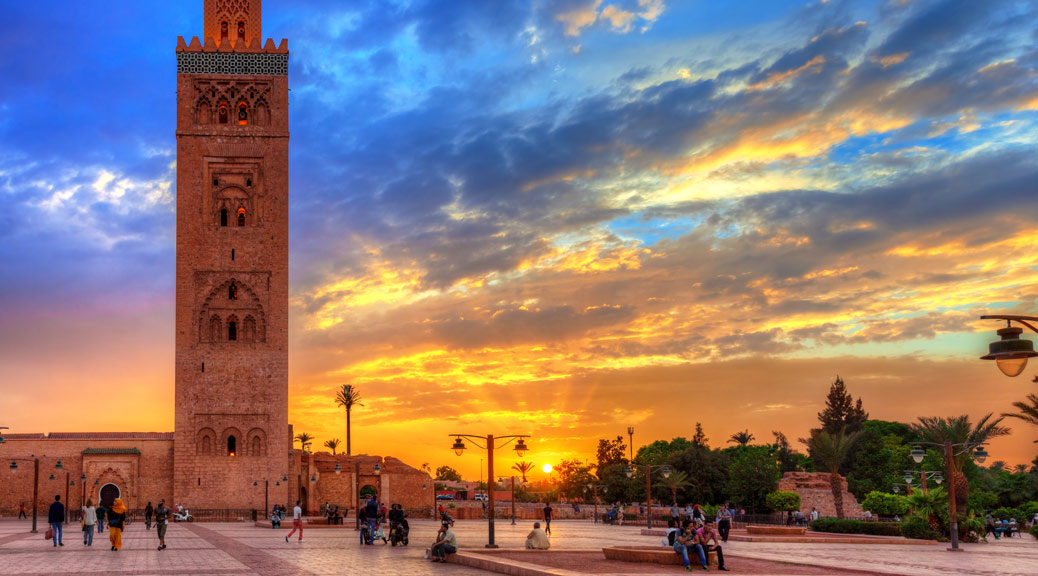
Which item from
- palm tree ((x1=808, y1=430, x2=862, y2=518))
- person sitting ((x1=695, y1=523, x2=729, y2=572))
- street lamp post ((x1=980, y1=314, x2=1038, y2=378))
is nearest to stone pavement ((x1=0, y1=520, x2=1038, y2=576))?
person sitting ((x1=695, y1=523, x2=729, y2=572))

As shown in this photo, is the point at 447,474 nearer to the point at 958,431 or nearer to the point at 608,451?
the point at 608,451

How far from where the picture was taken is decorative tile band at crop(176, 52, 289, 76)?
58.1 meters

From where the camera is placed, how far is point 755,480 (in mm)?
59562

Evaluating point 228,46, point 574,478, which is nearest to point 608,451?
point 574,478

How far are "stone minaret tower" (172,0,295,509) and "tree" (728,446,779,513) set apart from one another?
91.2ft

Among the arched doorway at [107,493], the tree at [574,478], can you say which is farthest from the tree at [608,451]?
the arched doorway at [107,493]

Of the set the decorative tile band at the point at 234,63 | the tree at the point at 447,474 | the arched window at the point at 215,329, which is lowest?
the tree at the point at 447,474

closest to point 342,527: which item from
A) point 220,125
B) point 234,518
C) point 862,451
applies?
point 234,518

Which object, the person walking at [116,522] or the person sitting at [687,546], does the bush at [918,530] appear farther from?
the person walking at [116,522]

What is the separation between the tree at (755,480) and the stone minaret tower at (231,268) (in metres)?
27.8

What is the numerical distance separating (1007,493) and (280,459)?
5109 centimetres

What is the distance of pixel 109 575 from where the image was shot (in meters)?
15.9

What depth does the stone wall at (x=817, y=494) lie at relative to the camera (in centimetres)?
5341

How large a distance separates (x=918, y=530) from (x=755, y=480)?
29.5 m
